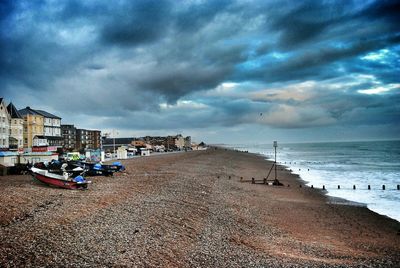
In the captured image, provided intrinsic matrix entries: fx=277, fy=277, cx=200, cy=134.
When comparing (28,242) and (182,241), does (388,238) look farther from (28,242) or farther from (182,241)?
(28,242)

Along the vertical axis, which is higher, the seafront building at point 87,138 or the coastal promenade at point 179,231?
the seafront building at point 87,138

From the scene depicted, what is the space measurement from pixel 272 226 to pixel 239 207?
4.84m

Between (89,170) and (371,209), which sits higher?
(89,170)

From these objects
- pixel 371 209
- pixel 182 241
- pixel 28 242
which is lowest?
pixel 371 209

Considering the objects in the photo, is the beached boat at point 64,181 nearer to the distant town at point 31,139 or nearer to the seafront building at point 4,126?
the distant town at point 31,139

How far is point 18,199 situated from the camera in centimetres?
1973

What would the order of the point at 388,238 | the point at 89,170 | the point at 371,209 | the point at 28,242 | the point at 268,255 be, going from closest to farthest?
1. the point at 28,242
2. the point at 268,255
3. the point at 388,238
4. the point at 371,209
5. the point at 89,170

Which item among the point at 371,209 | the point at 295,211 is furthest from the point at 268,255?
the point at 371,209

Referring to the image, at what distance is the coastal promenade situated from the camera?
11797 millimetres

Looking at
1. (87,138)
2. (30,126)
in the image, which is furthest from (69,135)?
(30,126)

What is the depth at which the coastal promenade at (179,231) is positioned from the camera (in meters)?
11.8

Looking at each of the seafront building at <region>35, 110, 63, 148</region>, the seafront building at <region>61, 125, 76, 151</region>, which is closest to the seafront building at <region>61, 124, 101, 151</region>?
the seafront building at <region>61, 125, 76, 151</region>

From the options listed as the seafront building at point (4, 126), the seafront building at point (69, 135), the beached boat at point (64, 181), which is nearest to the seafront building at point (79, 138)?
the seafront building at point (69, 135)

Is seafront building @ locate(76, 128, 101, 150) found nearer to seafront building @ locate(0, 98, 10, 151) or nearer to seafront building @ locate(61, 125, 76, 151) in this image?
seafront building @ locate(61, 125, 76, 151)
